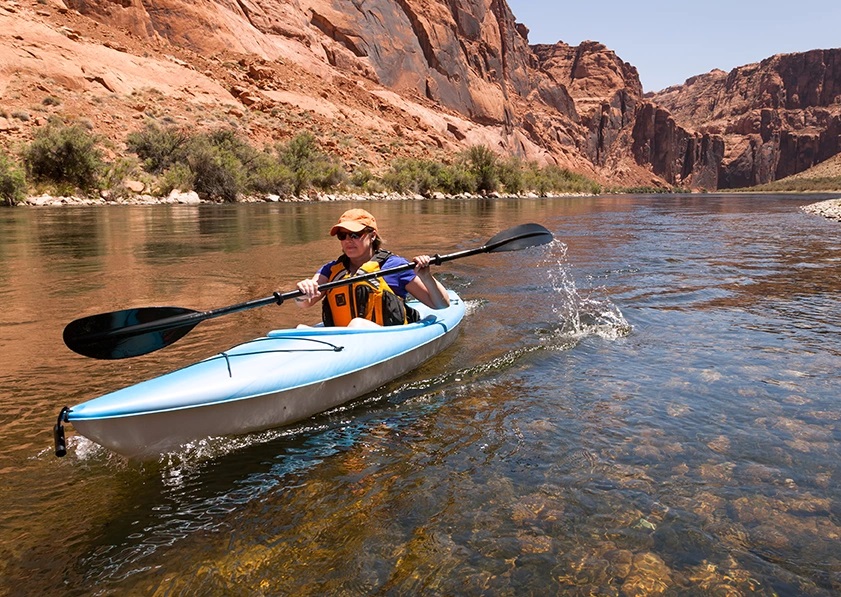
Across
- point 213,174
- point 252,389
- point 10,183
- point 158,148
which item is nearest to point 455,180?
point 213,174

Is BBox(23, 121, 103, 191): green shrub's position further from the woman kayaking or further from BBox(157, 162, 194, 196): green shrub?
the woman kayaking

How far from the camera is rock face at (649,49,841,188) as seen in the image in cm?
15012

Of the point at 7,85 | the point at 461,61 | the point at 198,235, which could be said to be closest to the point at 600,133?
the point at 461,61

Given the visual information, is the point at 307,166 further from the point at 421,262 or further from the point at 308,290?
the point at 308,290

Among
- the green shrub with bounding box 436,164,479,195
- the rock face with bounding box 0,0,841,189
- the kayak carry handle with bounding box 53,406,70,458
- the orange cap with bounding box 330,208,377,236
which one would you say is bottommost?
the kayak carry handle with bounding box 53,406,70,458

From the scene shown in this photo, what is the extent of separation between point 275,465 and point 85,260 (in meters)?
8.07

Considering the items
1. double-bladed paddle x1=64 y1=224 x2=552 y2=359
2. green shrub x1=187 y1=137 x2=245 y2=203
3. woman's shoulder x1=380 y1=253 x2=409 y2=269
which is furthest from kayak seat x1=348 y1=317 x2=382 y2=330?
green shrub x1=187 y1=137 x2=245 y2=203

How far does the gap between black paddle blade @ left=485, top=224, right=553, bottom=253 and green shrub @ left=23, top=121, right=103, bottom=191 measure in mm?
23390

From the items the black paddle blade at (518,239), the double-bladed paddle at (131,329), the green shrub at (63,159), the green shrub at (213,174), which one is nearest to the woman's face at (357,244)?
the double-bladed paddle at (131,329)

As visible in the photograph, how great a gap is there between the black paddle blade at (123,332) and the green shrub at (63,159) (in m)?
23.9

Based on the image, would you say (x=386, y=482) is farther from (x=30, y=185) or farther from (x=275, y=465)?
(x=30, y=185)

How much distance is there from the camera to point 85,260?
9570 millimetres

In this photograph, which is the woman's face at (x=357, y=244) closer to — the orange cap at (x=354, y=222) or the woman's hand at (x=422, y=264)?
the orange cap at (x=354, y=222)

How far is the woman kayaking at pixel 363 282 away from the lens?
13.4 ft
